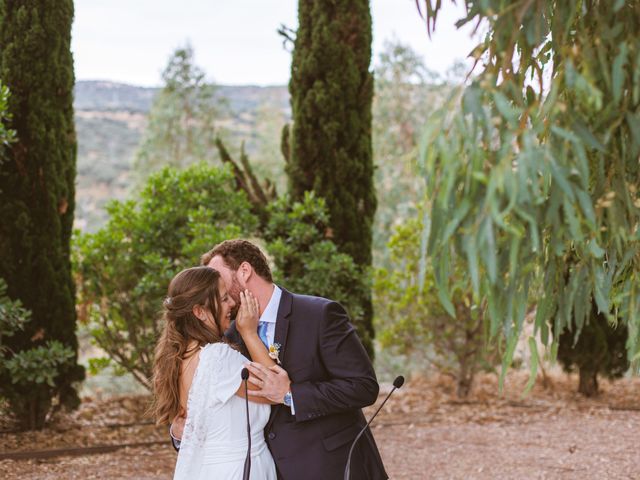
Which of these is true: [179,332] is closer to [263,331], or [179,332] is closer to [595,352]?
[263,331]

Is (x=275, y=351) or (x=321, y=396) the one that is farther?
(x=275, y=351)

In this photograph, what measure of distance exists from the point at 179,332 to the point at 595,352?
24.1 ft

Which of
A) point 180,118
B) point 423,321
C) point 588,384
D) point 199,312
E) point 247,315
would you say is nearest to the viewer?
point 247,315

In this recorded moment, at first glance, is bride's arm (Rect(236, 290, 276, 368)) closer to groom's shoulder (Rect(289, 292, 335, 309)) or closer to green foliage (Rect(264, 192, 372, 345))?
groom's shoulder (Rect(289, 292, 335, 309))

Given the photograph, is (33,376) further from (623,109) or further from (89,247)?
(623,109)

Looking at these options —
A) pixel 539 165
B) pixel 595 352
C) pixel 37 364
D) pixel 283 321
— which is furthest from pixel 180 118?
pixel 539 165

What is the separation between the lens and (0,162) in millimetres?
6719

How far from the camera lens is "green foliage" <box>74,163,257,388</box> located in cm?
759

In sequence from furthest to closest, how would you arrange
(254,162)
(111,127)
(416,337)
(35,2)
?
1. (111,127)
2. (254,162)
3. (416,337)
4. (35,2)

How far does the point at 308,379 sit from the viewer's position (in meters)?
3.40

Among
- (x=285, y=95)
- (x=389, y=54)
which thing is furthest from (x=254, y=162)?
(x=285, y=95)

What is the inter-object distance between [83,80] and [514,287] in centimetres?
7143

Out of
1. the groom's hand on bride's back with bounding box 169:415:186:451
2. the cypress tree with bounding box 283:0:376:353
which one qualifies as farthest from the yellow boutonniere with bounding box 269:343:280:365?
the cypress tree with bounding box 283:0:376:353

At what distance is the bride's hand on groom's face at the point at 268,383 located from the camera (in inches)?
125
